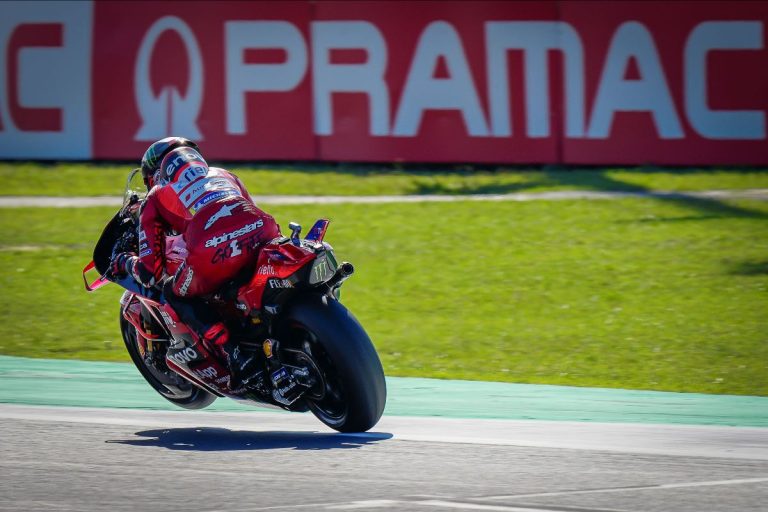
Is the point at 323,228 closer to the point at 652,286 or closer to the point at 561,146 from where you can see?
the point at 652,286

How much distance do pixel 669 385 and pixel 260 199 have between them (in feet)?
31.6

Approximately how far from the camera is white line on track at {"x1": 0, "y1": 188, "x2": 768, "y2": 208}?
17938 mm

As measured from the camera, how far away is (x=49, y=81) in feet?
70.0

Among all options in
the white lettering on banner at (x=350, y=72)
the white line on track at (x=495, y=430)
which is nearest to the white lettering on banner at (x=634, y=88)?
Answer: the white lettering on banner at (x=350, y=72)

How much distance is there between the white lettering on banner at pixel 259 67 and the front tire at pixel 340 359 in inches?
535

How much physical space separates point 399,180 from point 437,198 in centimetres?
148

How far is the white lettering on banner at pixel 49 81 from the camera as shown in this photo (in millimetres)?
21359

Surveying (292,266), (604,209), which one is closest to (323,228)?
(292,266)

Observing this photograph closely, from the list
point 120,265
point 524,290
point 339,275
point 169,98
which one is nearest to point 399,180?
point 169,98

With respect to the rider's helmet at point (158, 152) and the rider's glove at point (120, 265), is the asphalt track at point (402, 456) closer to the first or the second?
the rider's glove at point (120, 265)

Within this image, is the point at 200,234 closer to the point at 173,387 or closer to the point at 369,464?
the point at 173,387

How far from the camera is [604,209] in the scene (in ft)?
56.1

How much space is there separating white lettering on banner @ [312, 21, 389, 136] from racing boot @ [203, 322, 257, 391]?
42.4 ft

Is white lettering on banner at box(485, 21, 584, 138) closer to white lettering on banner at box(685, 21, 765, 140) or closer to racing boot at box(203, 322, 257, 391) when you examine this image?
white lettering on banner at box(685, 21, 765, 140)
